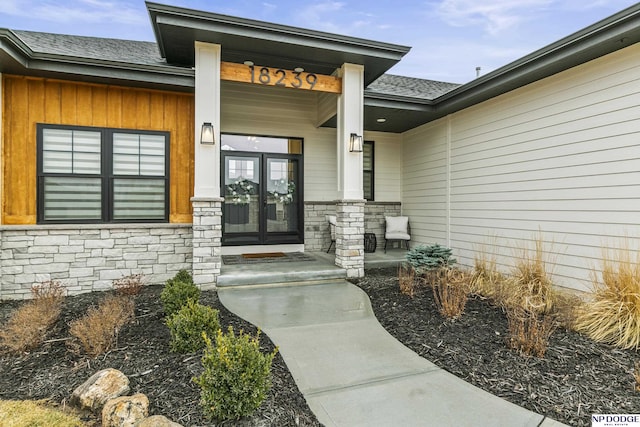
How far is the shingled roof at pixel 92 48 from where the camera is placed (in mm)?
4785

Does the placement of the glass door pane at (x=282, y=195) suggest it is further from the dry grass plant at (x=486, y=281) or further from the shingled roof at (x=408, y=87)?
the dry grass plant at (x=486, y=281)

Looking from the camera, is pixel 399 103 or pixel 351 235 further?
pixel 399 103

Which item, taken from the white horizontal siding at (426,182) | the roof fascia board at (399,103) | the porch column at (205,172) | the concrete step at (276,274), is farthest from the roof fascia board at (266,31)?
the concrete step at (276,274)

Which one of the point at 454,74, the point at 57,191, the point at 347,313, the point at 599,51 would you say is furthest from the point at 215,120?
the point at 454,74

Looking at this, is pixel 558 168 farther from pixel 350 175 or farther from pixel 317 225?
pixel 317 225

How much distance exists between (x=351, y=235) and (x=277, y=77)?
2.82 metres

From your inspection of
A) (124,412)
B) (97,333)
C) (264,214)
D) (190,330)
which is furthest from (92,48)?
(124,412)

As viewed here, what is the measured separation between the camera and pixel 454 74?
15406 mm

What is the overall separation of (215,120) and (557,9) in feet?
24.4

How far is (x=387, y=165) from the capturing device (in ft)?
28.1

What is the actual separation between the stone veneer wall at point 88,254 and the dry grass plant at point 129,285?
117mm

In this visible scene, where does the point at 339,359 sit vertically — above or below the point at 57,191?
below

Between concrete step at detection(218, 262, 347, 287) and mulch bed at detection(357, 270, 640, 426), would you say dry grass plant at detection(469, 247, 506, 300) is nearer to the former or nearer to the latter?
mulch bed at detection(357, 270, 640, 426)

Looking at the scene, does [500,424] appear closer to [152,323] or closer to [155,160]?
[152,323]
